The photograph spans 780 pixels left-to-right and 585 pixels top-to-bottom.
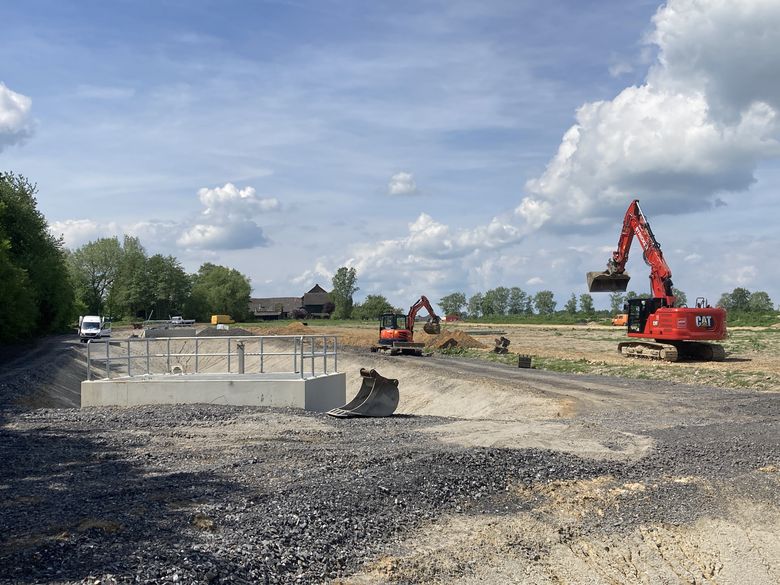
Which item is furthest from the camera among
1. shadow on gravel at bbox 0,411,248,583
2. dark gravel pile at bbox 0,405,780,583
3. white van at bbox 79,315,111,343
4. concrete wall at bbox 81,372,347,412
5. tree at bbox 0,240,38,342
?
white van at bbox 79,315,111,343

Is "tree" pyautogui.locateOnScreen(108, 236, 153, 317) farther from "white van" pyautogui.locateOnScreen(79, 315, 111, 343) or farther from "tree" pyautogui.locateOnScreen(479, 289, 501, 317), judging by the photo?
"tree" pyautogui.locateOnScreen(479, 289, 501, 317)

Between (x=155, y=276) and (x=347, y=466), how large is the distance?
351ft

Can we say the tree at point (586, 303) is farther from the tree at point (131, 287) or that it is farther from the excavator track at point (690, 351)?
the excavator track at point (690, 351)

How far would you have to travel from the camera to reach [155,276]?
113188 mm

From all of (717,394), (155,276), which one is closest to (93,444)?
(717,394)

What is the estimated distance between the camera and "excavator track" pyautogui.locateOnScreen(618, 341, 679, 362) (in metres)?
31.8

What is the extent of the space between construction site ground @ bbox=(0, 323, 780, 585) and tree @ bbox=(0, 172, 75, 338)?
3246 centimetres

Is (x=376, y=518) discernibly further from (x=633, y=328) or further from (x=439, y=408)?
(x=633, y=328)

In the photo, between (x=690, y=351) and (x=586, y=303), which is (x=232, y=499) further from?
(x=586, y=303)

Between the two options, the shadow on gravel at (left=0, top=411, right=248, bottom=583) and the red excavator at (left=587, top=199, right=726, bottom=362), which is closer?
the shadow on gravel at (left=0, top=411, right=248, bottom=583)

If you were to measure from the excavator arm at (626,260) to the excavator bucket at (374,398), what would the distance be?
14.8 meters

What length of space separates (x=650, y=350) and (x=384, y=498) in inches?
1017

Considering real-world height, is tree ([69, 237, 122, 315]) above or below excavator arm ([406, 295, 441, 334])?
above

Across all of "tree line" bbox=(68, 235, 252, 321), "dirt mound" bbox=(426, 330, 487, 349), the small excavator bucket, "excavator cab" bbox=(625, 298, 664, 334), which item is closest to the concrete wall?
the small excavator bucket
